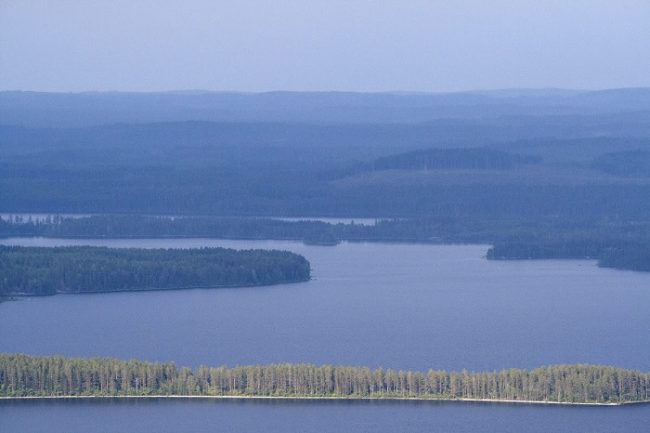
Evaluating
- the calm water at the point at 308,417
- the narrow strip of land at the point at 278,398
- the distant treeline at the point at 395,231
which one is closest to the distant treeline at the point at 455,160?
the distant treeline at the point at 395,231

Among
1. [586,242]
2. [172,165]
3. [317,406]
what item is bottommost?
[317,406]

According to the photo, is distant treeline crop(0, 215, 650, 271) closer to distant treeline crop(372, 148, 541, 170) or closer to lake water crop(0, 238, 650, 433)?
lake water crop(0, 238, 650, 433)

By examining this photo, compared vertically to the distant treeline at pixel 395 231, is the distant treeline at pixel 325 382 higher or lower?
lower

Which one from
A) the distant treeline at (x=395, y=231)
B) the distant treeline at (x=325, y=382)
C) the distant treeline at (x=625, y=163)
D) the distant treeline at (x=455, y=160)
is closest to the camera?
the distant treeline at (x=325, y=382)

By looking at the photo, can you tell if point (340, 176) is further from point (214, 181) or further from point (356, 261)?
point (356, 261)

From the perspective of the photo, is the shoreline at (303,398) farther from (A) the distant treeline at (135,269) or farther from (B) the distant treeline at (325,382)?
(A) the distant treeline at (135,269)

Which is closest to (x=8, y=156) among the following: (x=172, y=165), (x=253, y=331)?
(x=172, y=165)
